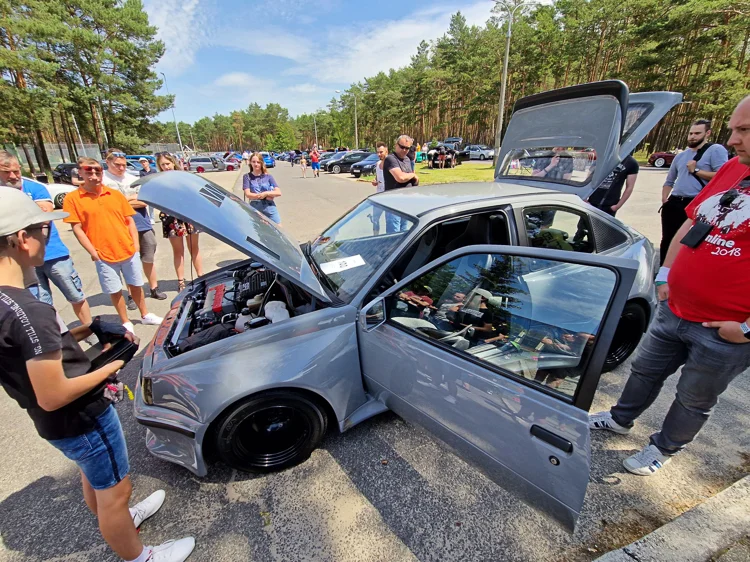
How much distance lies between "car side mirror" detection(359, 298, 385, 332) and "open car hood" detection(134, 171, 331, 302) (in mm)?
270

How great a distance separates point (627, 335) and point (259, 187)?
4798 millimetres

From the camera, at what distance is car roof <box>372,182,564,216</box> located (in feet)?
7.88

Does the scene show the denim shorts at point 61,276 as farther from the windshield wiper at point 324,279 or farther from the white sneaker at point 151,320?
the windshield wiper at point 324,279

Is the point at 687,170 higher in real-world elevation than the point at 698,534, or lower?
higher

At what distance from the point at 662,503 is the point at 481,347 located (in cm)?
137

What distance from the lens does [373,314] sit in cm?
188

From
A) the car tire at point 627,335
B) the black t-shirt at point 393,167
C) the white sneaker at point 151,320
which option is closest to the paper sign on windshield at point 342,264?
the car tire at point 627,335

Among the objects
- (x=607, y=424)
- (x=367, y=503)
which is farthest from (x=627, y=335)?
(x=367, y=503)

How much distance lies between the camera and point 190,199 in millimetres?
1838

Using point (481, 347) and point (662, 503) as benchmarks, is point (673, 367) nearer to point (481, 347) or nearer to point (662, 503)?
point (662, 503)

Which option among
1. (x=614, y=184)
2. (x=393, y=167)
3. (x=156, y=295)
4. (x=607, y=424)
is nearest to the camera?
(x=607, y=424)

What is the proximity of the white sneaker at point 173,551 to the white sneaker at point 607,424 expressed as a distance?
240 centimetres

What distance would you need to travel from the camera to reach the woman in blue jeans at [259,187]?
508 cm

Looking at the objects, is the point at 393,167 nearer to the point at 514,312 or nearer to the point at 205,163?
the point at 514,312
